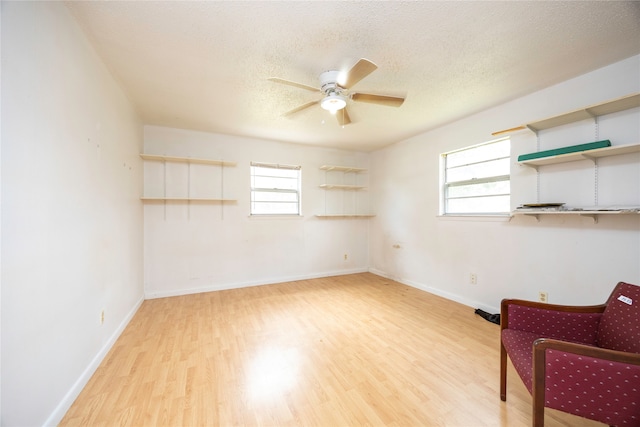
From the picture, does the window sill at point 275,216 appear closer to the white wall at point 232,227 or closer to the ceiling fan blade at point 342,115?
the white wall at point 232,227

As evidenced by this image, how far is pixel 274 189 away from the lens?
14.1ft

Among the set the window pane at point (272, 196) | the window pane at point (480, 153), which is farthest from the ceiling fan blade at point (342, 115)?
the window pane at point (272, 196)

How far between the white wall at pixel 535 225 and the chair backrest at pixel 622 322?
920mm

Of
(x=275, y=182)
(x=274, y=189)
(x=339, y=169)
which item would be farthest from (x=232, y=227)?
(x=339, y=169)

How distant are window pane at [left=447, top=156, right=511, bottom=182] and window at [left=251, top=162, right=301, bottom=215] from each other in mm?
2540

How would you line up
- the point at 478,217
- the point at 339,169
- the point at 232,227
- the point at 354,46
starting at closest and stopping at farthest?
the point at 354,46 → the point at 478,217 → the point at 232,227 → the point at 339,169

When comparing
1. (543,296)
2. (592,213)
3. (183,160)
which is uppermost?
(183,160)

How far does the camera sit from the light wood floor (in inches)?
57.1

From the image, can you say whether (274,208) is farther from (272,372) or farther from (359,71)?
(359,71)

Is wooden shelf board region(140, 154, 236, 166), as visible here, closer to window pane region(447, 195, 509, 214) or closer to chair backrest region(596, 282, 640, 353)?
window pane region(447, 195, 509, 214)

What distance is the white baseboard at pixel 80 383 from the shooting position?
1.37 metres

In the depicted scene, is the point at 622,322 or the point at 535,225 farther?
the point at 535,225

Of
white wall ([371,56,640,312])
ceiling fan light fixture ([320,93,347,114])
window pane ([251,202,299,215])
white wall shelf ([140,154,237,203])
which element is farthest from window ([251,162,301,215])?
ceiling fan light fixture ([320,93,347,114])

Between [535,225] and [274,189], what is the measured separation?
3.58m
